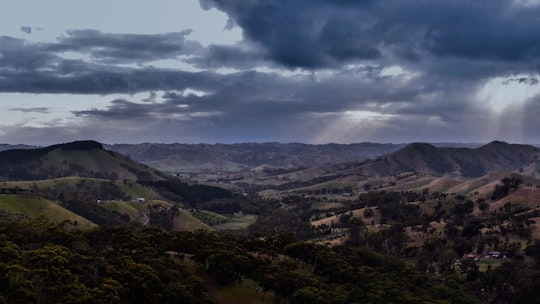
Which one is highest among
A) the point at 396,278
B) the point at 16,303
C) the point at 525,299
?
the point at 16,303

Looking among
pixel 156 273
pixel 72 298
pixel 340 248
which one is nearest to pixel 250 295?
pixel 156 273

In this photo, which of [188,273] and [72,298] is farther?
[188,273]

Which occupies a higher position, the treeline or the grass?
the treeline

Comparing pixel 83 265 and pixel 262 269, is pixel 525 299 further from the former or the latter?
pixel 83 265

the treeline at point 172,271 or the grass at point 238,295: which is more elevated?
the treeline at point 172,271

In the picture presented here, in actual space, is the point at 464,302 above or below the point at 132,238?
below

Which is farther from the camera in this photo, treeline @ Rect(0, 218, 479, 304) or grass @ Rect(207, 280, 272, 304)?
grass @ Rect(207, 280, 272, 304)

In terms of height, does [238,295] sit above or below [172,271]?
below

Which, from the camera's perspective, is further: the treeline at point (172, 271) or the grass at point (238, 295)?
the grass at point (238, 295)
